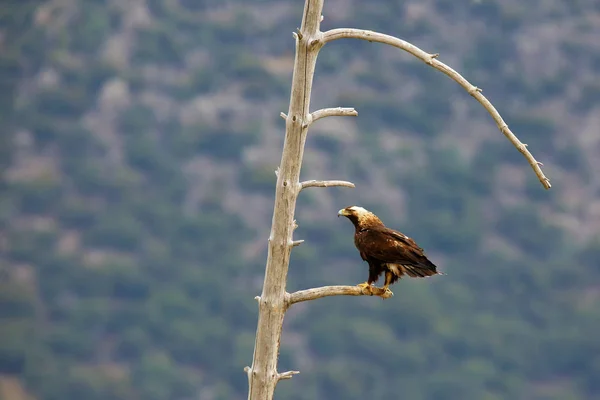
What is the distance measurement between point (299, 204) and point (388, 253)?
8450 centimetres

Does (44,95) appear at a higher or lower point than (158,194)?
higher

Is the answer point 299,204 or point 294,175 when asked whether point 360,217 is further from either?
point 299,204

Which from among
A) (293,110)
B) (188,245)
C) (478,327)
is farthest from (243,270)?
(293,110)

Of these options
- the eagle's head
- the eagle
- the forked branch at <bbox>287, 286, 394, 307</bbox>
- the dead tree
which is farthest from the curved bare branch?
the eagle's head

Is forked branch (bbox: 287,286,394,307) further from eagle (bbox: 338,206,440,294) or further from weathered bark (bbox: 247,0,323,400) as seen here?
eagle (bbox: 338,206,440,294)

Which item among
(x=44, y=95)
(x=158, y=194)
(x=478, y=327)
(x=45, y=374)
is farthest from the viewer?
(x=44, y=95)

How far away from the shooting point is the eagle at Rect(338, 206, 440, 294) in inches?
400

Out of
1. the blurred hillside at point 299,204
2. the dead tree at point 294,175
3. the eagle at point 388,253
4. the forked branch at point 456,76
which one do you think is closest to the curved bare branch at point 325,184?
the dead tree at point 294,175

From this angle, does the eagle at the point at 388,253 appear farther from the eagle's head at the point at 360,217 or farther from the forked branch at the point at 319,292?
the forked branch at the point at 319,292

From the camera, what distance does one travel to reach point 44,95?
11512 cm

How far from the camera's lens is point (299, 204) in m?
94.8

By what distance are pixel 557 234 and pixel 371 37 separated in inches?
3523

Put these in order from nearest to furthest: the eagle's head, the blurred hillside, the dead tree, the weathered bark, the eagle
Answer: the dead tree
the weathered bark
the eagle
the eagle's head
the blurred hillside

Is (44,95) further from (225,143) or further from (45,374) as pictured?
(45,374)
